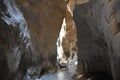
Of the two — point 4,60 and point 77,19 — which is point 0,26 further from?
point 77,19

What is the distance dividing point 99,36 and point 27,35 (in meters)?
3.66

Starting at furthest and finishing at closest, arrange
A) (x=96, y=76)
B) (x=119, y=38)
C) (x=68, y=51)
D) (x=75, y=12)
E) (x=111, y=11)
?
(x=68, y=51), (x=75, y=12), (x=96, y=76), (x=111, y=11), (x=119, y=38)

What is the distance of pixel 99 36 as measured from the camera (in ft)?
20.4

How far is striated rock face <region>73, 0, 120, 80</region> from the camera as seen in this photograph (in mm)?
4680

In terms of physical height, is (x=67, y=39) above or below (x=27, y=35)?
above

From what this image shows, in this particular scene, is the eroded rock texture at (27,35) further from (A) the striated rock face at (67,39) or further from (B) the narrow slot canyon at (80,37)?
(A) the striated rock face at (67,39)

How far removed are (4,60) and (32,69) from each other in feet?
19.2

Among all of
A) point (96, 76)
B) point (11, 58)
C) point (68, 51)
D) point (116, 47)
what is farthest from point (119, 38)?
point (68, 51)

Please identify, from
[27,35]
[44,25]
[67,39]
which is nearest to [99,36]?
[27,35]

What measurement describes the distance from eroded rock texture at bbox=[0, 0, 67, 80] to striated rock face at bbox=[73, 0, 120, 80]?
2030mm

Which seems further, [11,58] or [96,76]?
[96,76]

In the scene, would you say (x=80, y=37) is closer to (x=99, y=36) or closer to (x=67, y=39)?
(x=99, y=36)

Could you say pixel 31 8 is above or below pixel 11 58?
above

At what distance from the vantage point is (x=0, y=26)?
219 inches
